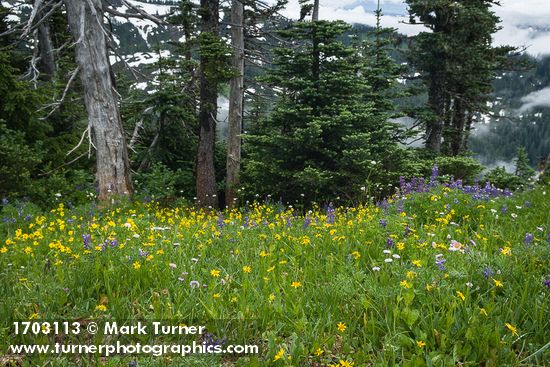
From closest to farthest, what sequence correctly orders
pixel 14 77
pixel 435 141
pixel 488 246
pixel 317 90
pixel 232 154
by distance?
pixel 488 246, pixel 14 77, pixel 317 90, pixel 232 154, pixel 435 141

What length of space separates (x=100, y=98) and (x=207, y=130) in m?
5.07

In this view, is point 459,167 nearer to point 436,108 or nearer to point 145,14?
point 436,108

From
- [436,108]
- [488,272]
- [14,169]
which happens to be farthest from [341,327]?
[436,108]

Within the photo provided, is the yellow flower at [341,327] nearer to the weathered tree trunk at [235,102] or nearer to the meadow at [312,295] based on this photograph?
the meadow at [312,295]

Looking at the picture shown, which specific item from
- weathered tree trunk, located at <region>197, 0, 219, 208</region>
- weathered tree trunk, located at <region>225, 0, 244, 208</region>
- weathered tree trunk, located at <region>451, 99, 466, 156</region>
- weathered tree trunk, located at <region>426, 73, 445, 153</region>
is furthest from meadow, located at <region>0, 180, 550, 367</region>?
weathered tree trunk, located at <region>451, 99, 466, 156</region>

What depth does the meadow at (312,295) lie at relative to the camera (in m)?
2.66

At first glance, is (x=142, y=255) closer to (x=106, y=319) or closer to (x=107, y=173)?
(x=106, y=319)

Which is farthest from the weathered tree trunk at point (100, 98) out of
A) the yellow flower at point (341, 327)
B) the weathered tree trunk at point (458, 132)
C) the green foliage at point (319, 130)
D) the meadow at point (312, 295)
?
the weathered tree trunk at point (458, 132)

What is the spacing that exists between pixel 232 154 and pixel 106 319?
38.4ft

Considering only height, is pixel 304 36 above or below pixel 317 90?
above

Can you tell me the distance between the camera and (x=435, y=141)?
60.9 feet

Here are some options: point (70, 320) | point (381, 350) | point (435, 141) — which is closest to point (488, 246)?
point (381, 350)

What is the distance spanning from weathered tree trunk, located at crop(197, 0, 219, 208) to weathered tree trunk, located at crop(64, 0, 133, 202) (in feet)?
14.0

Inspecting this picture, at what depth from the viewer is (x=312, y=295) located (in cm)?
328
